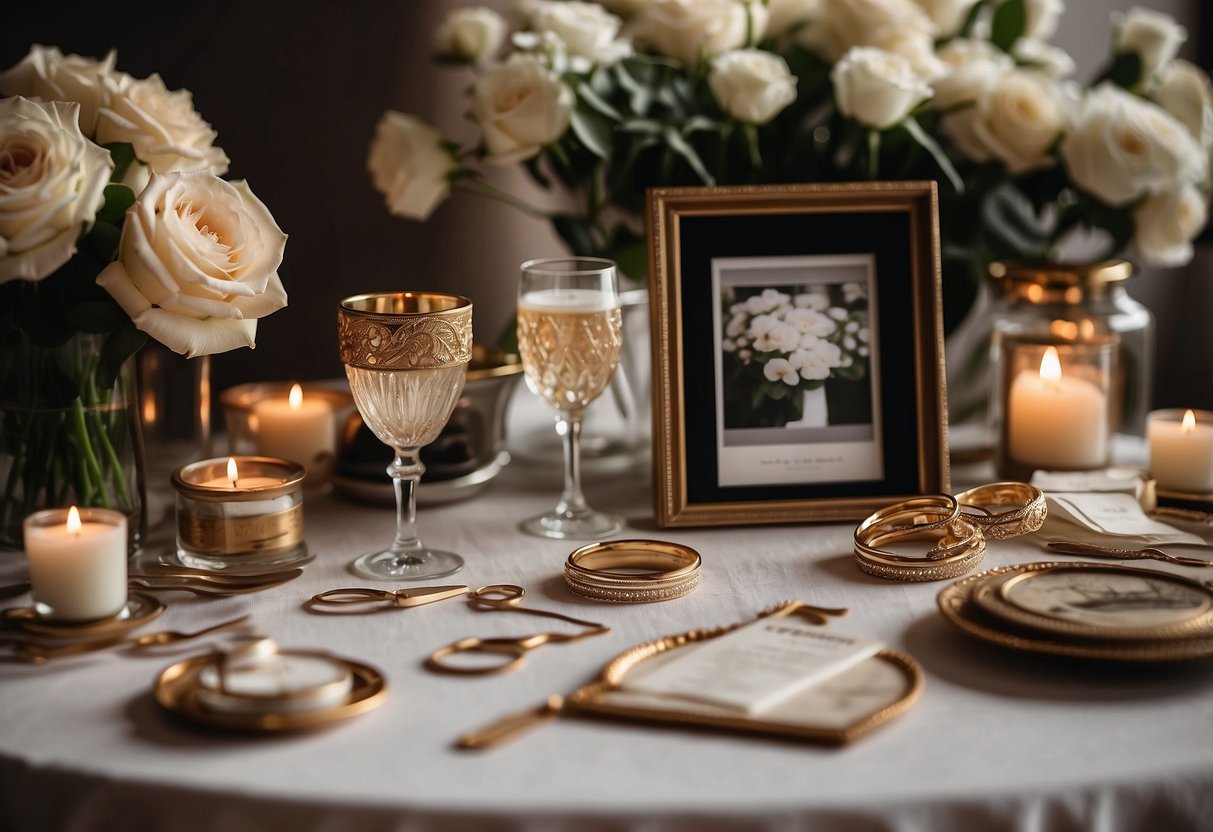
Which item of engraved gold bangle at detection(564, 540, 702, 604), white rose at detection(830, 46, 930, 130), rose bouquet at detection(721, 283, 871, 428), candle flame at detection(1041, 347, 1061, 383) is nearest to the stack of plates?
engraved gold bangle at detection(564, 540, 702, 604)

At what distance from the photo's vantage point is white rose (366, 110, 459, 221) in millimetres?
1816

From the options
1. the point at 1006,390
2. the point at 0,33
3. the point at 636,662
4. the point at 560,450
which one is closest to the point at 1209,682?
the point at 636,662

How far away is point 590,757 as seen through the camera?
3.21 feet

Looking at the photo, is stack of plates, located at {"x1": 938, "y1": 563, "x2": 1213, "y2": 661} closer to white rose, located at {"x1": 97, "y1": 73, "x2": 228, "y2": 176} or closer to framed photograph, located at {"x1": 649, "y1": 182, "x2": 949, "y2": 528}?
framed photograph, located at {"x1": 649, "y1": 182, "x2": 949, "y2": 528}

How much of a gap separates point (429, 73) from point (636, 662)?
1517 millimetres

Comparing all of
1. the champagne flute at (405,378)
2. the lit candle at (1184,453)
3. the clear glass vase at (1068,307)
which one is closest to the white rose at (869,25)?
the clear glass vase at (1068,307)

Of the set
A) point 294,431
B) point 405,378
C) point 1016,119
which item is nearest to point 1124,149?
point 1016,119

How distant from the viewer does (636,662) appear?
45.1 inches

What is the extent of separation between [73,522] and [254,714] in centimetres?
31

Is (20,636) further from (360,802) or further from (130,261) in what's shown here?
(360,802)

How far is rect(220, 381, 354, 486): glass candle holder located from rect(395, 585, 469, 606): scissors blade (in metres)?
0.40

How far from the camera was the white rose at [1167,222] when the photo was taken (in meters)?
1.93

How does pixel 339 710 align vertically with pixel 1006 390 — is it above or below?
below

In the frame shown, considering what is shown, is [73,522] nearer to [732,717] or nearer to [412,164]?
[732,717]
